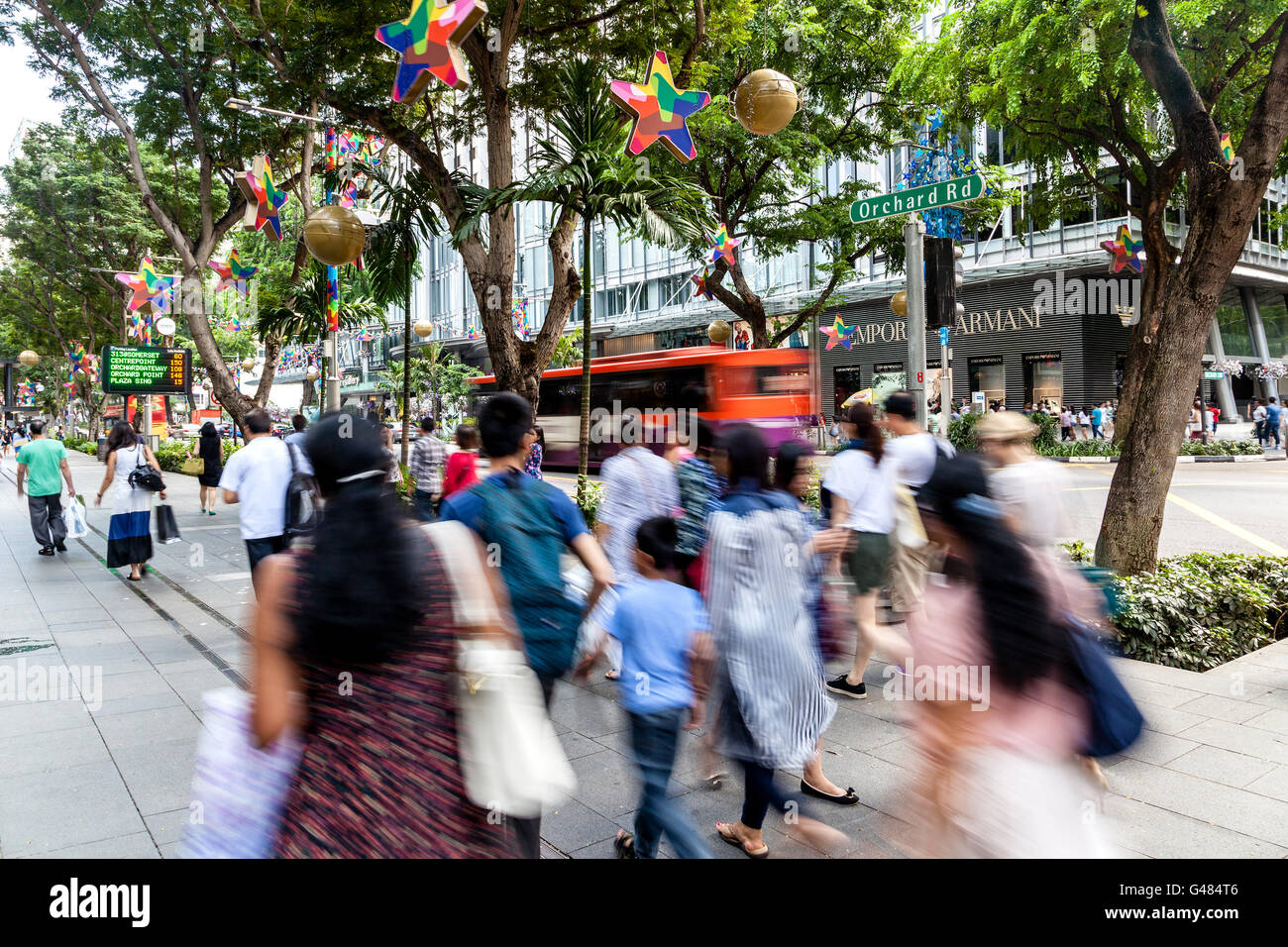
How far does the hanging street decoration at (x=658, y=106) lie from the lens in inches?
297

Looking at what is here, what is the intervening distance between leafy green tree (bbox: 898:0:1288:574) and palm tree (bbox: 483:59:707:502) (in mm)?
4397

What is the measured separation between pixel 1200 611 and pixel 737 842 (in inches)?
184

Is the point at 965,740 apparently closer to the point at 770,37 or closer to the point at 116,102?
the point at 770,37

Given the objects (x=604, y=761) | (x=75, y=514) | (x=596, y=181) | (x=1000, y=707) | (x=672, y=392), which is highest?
(x=596, y=181)

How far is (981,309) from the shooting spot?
3145cm

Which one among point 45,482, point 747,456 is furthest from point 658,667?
point 45,482

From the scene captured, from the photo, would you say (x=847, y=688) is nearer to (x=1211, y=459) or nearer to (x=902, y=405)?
(x=902, y=405)

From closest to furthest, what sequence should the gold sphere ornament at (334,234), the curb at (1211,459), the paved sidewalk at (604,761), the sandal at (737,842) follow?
the sandal at (737,842) → the paved sidewalk at (604,761) → the gold sphere ornament at (334,234) → the curb at (1211,459)

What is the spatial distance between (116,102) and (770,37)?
37.4ft

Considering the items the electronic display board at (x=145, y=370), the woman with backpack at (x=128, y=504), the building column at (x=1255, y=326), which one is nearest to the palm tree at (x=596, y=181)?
the woman with backpack at (x=128, y=504)

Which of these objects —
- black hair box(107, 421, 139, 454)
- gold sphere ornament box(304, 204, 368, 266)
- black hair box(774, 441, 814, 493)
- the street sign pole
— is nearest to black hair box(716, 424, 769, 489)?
black hair box(774, 441, 814, 493)

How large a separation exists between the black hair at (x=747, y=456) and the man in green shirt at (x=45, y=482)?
10.7 meters

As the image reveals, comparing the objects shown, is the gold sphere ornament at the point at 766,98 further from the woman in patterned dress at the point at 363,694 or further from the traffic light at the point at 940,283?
the woman in patterned dress at the point at 363,694

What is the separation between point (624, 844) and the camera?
131 inches
